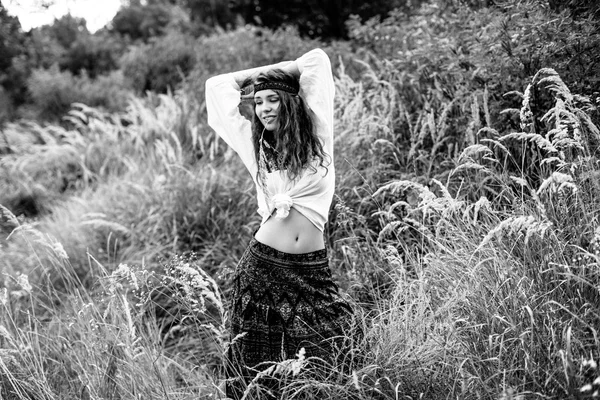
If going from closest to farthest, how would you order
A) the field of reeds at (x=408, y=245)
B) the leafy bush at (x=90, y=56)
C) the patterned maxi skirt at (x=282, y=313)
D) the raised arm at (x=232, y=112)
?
the field of reeds at (x=408, y=245), the patterned maxi skirt at (x=282, y=313), the raised arm at (x=232, y=112), the leafy bush at (x=90, y=56)

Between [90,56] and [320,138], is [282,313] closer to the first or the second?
[320,138]

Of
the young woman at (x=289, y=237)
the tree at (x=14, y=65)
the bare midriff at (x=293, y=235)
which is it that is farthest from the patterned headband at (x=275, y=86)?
the tree at (x=14, y=65)

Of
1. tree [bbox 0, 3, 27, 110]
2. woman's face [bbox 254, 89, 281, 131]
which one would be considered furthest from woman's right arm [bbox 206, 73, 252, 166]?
tree [bbox 0, 3, 27, 110]

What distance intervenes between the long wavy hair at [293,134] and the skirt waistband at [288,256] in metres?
0.37

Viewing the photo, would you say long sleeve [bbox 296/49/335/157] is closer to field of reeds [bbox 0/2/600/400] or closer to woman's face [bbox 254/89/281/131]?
woman's face [bbox 254/89/281/131]

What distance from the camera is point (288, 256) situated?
2787 millimetres

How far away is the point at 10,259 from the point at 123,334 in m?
2.78

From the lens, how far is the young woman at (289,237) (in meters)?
2.78

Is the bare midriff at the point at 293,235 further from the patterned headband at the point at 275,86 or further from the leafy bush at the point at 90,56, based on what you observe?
the leafy bush at the point at 90,56

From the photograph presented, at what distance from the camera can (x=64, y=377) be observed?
11.2ft

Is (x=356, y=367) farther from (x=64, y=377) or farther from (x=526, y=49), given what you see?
(x=526, y=49)

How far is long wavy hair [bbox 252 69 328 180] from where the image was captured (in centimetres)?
287

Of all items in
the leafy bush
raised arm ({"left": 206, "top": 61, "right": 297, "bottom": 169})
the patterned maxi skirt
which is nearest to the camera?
the patterned maxi skirt

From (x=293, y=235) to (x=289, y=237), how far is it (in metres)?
0.02
